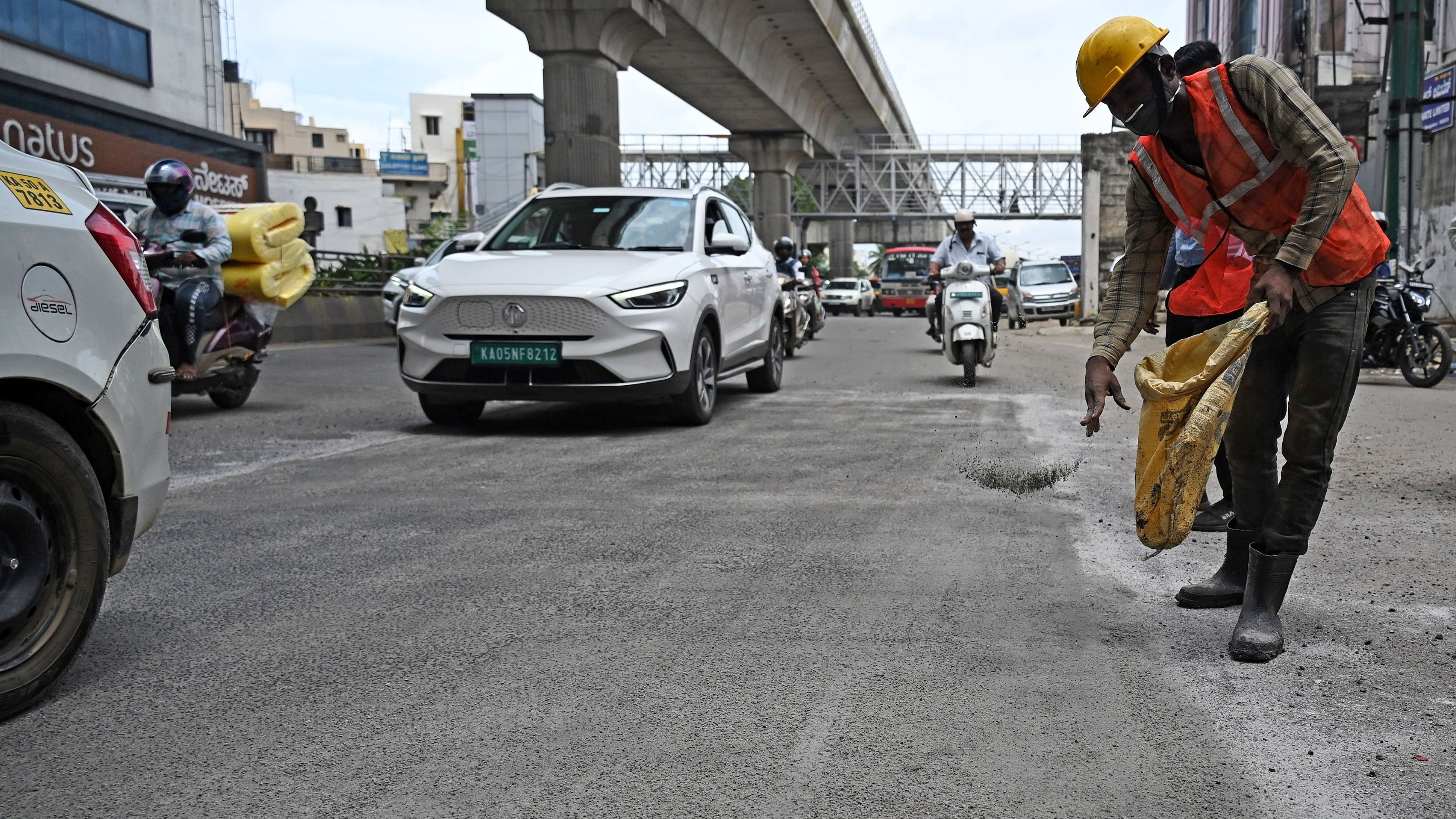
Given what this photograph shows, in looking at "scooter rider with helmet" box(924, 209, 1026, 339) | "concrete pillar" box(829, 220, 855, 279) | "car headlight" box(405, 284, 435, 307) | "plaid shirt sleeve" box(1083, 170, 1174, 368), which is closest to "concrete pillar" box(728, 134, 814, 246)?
"concrete pillar" box(829, 220, 855, 279)

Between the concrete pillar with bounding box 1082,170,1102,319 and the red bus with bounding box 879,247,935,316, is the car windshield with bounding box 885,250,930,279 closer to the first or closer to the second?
the red bus with bounding box 879,247,935,316

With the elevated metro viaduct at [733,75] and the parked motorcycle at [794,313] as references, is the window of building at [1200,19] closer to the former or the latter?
the elevated metro viaduct at [733,75]

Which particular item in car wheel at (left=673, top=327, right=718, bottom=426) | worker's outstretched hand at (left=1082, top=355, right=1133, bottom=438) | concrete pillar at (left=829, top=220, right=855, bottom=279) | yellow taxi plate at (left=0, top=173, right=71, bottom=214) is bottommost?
car wheel at (left=673, top=327, right=718, bottom=426)

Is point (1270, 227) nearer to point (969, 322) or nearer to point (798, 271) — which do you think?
point (969, 322)

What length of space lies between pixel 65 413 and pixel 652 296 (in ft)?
18.9

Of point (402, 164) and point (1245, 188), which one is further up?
point (402, 164)

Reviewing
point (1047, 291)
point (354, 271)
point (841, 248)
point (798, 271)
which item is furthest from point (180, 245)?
point (841, 248)

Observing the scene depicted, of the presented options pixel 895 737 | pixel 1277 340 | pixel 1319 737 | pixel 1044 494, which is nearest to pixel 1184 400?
pixel 1277 340

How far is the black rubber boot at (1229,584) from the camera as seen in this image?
4191mm

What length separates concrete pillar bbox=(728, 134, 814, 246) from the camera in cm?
5612

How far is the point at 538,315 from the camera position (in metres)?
8.81

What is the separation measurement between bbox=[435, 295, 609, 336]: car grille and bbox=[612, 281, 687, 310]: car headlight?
186mm

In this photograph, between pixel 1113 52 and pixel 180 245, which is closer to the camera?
pixel 1113 52

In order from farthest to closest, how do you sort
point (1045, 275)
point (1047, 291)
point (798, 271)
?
point (1045, 275)
point (1047, 291)
point (798, 271)
